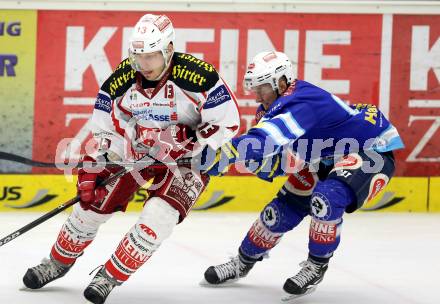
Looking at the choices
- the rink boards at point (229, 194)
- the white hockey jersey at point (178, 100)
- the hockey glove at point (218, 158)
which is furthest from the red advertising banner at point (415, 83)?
the hockey glove at point (218, 158)

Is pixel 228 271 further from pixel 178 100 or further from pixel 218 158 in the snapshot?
pixel 178 100

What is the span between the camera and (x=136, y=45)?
420 cm

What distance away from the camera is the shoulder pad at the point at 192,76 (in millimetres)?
4320

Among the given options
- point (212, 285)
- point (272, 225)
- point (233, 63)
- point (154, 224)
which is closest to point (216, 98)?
point (154, 224)

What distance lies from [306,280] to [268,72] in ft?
2.99

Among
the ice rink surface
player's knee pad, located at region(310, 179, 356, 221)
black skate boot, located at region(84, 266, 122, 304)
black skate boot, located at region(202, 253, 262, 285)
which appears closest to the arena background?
Answer: the ice rink surface

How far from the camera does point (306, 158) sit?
15.2 ft

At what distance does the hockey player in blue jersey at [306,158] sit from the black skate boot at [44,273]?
677 millimetres

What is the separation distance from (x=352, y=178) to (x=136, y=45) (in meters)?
1.07

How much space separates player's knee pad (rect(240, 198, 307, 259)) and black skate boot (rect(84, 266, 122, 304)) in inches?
32.1

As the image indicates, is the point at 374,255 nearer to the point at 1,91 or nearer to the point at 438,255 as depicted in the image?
the point at 438,255

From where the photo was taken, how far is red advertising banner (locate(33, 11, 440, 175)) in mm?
6711

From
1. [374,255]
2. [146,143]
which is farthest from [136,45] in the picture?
[374,255]

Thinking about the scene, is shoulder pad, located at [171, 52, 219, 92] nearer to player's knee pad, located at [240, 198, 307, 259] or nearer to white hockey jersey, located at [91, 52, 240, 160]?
white hockey jersey, located at [91, 52, 240, 160]
